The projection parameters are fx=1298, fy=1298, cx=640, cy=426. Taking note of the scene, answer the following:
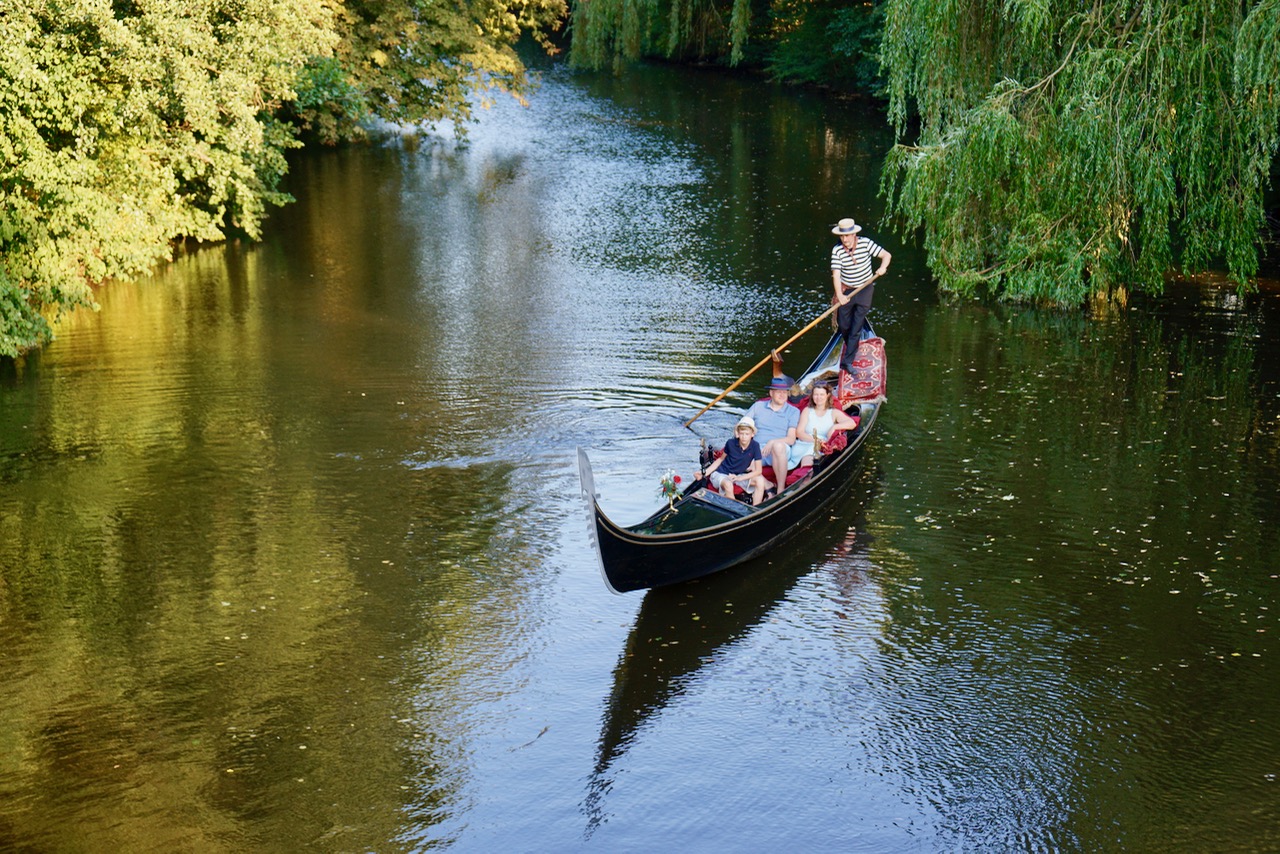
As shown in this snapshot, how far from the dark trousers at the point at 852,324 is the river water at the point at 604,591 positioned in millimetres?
763

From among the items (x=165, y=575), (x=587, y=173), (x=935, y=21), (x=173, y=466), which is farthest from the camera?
(x=587, y=173)

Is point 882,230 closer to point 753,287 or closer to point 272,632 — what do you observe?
point 753,287

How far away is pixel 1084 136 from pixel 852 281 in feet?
10.7

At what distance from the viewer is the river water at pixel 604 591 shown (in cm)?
690

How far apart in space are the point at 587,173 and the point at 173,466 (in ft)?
55.8

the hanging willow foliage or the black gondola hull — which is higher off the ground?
the hanging willow foliage

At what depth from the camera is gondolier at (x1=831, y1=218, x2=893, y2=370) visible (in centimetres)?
1248

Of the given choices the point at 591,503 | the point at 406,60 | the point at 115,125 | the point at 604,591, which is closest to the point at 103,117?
the point at 115,125

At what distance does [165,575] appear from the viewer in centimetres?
946

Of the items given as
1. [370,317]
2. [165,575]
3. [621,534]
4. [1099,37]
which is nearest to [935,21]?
[1099,37]

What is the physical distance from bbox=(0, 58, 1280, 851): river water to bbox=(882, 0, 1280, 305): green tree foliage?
1.12 metres

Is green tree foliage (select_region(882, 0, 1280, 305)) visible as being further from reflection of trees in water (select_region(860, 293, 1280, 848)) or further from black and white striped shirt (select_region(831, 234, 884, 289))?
black and white striped shirt (select_region(831, 234, 884, 289))

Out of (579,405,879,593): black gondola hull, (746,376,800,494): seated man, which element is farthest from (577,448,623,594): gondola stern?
(746,376,800,494): seated man

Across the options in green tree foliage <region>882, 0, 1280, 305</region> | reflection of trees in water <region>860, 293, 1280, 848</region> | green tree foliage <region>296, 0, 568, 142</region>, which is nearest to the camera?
reflection of trees in water <region>860, 293, 1280, 848</region>
